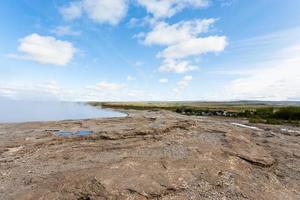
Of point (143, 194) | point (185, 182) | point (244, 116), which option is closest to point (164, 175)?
point (185, 182)

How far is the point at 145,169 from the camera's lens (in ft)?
48.4

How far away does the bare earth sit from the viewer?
1262cm

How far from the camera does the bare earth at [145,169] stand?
1262 centimetres

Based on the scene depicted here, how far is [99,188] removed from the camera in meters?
12.3

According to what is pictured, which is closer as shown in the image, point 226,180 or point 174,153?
point 226,180

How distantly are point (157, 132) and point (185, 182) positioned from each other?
42.3ft

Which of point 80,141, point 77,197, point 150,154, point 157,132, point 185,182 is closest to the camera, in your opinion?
point 77,197

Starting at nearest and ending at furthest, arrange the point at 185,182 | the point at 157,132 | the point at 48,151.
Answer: the point at 185,182 → the point at 48,151 → the point at 157,132

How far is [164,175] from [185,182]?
110 cm

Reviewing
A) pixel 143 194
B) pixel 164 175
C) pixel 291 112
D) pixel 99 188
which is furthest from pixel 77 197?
pixel 291 112

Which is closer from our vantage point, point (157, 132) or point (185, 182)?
point (185, 182)

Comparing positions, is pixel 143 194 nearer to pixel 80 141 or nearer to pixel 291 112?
pixel 80 141

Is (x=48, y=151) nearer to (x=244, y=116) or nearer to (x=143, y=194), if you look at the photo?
(x=143, y=194)

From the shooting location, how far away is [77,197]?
11844 mm
